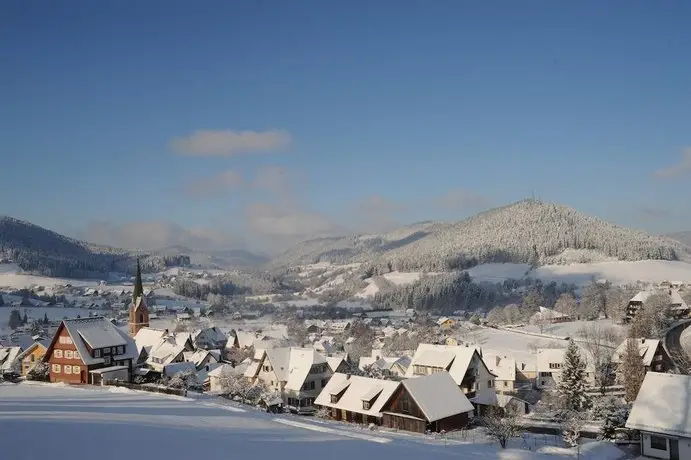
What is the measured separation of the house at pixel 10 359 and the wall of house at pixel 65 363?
13.5 meters

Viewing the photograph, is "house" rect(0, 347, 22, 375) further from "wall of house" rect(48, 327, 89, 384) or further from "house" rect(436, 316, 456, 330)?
"house" rect(436, 316, 456, 330)

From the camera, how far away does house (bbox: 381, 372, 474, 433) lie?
39094 mm

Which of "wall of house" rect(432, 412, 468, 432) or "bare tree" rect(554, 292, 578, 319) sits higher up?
"bare tree" rect(554, 292, 578, 319)

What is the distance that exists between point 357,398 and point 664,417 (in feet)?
67.8

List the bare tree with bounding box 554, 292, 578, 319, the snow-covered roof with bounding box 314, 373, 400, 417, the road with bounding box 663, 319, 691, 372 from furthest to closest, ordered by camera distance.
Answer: the bare tree with bounding box 554, 292, 578, 319 < the road with bounding box 663, 319, 691, 372 < the snow-covered roof with bounding box 314, 373, 400, 417

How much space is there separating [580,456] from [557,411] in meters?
17.1

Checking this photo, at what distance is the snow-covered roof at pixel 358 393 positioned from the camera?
138 feet

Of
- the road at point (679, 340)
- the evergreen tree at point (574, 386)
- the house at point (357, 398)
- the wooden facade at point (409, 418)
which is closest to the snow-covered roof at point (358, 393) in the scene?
the house at point (357, 398)

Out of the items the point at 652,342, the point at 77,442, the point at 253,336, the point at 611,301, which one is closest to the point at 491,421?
the point at 77,442

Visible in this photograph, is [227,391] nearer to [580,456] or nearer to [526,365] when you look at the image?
[580,456]

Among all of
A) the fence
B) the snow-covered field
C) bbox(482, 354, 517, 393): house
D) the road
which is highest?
the snow-covered field

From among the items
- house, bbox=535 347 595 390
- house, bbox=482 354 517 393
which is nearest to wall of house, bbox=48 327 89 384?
house, bbox=482 354 517 393

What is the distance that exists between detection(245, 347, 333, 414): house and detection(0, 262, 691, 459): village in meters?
0.11

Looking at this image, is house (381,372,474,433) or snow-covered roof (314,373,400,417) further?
snow-covered roof (314,373,400,417)
